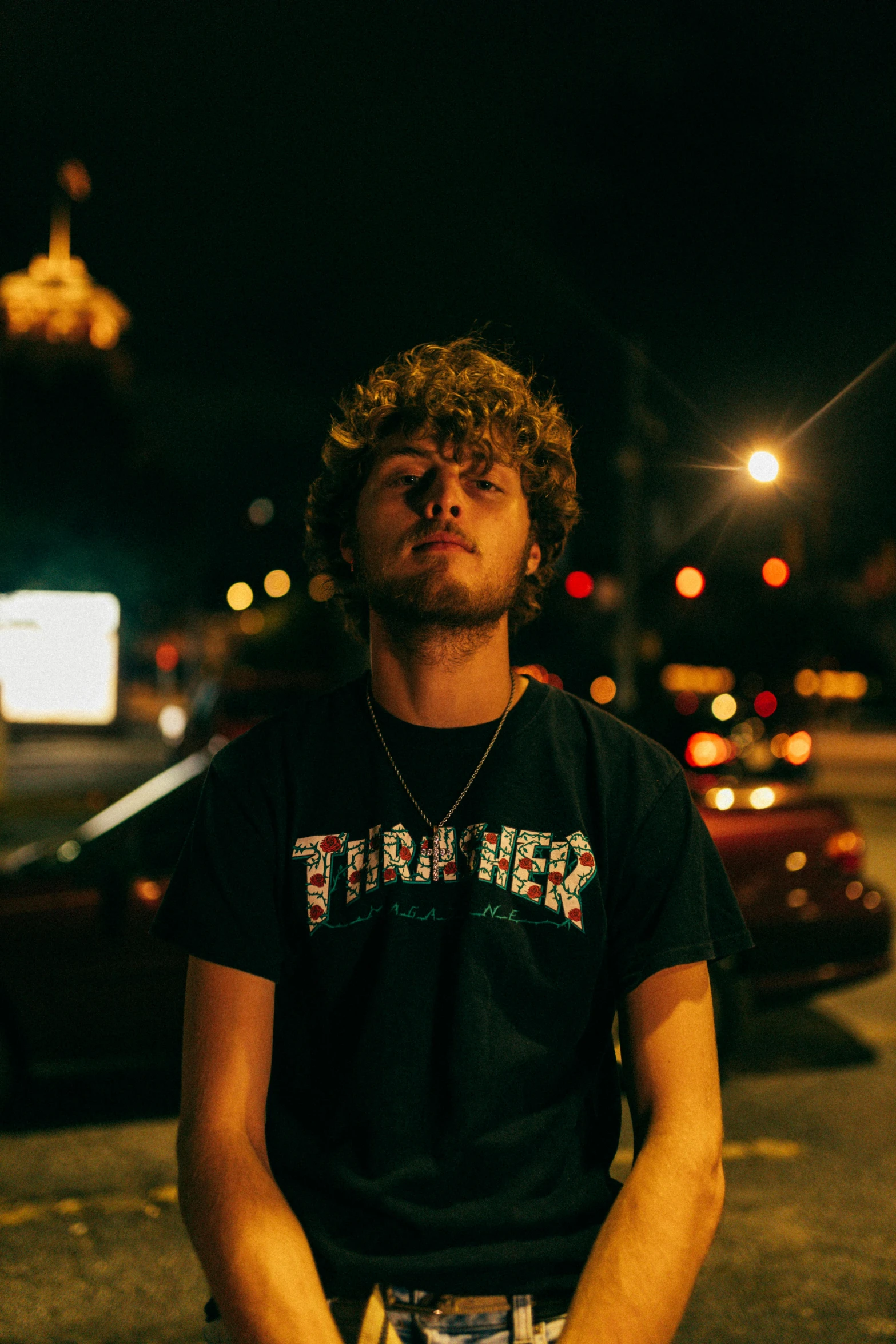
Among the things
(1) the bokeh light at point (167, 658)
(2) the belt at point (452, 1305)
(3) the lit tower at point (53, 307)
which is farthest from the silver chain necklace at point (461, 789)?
(3) the lit tower at point (53, 307)

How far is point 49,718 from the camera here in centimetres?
1455

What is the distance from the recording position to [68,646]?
45.0ft

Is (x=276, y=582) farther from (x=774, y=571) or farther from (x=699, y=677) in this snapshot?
(x=774, y=571)

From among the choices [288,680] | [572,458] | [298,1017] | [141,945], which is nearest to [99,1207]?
[141,945]

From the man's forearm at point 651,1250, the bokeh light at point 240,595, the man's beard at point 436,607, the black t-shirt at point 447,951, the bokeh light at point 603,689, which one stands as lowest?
the man's forearm at point 651,1250

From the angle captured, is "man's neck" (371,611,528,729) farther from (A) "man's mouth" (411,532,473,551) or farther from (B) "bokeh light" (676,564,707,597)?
(B) "bokeh light" (676,564,707,597)

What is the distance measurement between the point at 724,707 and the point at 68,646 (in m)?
9.47

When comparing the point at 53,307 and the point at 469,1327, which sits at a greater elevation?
the point at 53,307

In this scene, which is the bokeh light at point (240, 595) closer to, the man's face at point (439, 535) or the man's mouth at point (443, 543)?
the man's face at point (439, 535)

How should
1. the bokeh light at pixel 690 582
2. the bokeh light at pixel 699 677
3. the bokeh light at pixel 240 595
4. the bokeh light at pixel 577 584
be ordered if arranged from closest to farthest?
the bokeh light at pixel 699 677, the bokeh light at pixel 690 582, the bokeh light at pixel 577 584, the bokeh light at pixel 240 595

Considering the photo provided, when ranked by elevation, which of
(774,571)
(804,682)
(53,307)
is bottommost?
(804,682)

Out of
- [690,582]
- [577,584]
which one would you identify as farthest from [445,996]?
[577,584]

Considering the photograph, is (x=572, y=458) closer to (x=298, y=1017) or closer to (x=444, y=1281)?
(x=298, y=1017)

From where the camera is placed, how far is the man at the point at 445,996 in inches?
58.9
